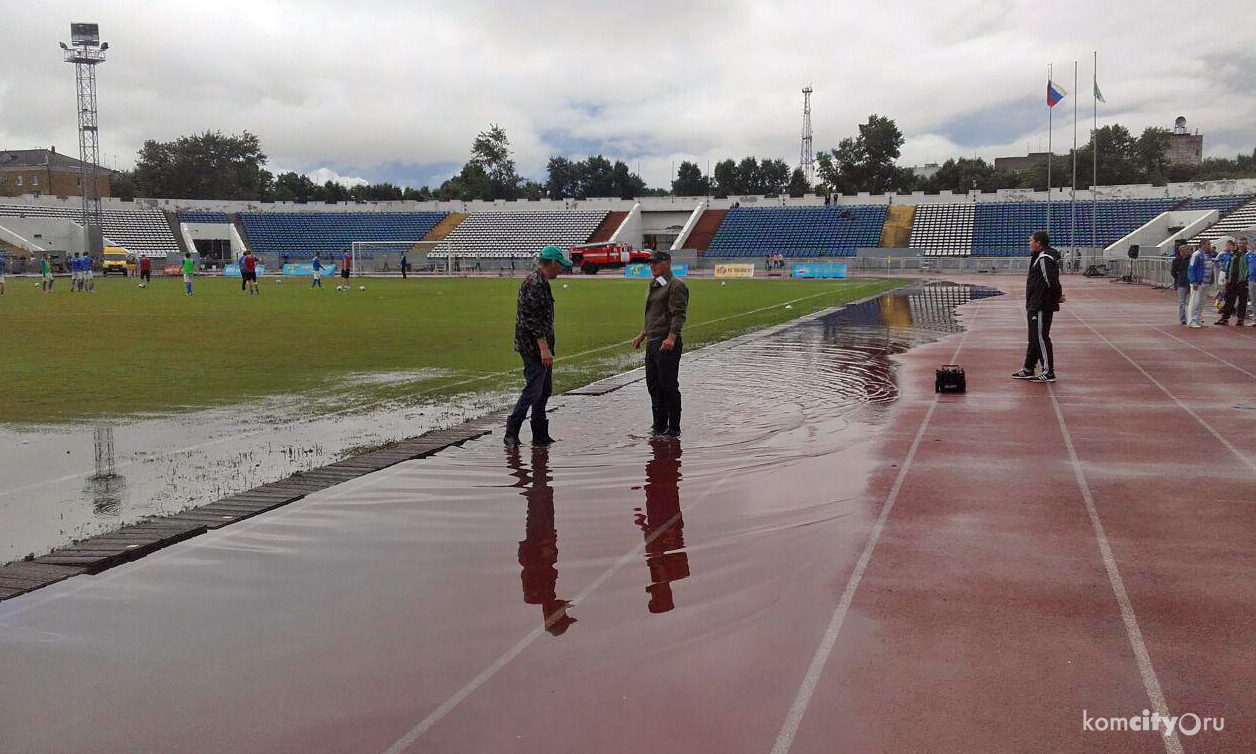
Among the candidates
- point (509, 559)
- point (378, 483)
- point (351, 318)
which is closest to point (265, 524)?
point (378, 483)

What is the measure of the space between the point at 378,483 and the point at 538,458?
4.84ft

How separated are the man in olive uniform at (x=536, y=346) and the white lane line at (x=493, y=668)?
3139mm

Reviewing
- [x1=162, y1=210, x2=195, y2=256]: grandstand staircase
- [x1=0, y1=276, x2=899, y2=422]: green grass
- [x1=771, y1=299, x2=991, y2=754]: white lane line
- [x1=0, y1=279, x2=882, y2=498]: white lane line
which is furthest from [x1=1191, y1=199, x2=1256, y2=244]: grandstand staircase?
[x1=162, y1=210, x2=195, y2=256]: grandstand staircase

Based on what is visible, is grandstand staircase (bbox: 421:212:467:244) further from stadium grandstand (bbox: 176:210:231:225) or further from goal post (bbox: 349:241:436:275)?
stadium grandstand (bbox: 176:210:231:225)

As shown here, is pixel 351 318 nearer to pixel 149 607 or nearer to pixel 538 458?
pixel 538 458

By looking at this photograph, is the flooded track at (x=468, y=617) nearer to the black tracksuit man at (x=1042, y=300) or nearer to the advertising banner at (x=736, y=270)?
the black tracksuit man at (x=1042, y=300)

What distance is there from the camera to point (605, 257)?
7038 centimetres

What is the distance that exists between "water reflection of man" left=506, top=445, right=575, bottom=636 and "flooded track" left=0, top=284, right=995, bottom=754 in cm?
2

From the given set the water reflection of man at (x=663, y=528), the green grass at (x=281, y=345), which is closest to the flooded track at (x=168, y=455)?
the green grass at (x=281, y=345)

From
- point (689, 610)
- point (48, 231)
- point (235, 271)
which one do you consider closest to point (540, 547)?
point (689, 610)

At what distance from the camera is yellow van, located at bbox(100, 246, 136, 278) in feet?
228

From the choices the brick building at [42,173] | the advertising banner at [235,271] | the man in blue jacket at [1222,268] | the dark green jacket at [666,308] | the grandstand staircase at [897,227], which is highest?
the brick building at [42,173]

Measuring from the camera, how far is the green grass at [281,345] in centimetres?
1261

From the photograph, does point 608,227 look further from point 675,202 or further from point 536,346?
point 536,346
